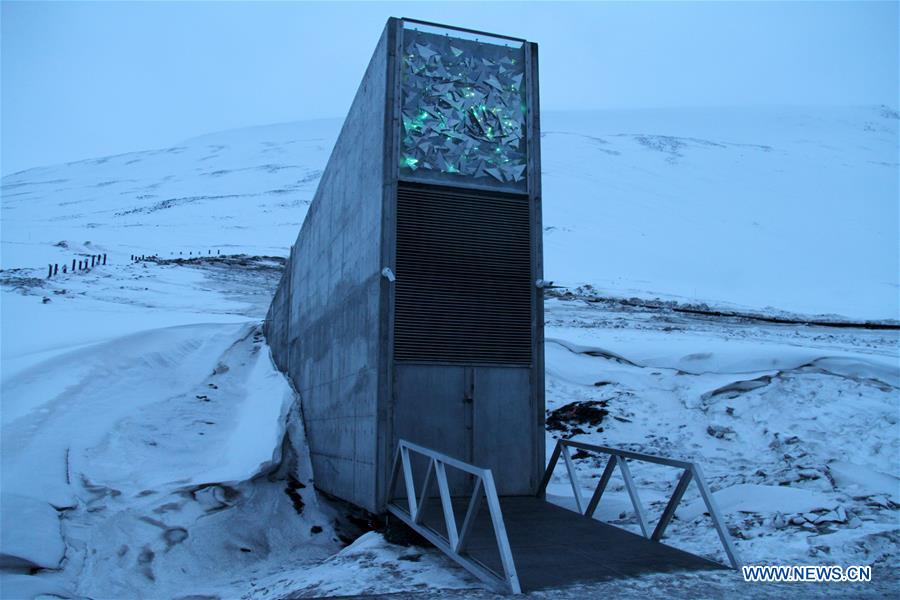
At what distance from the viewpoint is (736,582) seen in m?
4.75

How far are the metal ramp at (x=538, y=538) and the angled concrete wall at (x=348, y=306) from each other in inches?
47.8

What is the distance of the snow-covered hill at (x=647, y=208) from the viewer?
3284cm

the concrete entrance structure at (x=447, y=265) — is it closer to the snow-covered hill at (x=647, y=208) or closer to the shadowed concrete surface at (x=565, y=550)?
the shadowed concrete surface at (x=565, y=550)

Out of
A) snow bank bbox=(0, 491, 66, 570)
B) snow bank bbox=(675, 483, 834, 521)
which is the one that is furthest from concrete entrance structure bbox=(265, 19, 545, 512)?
snow bank bbox=(0, 491, 66, 570)

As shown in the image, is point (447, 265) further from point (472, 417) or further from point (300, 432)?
point (300, 432)

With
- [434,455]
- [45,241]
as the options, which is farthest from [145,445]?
[45,241]

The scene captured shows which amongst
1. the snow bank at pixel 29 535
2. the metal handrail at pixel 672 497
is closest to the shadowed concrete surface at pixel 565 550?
the metal handrail at pixel 672 497

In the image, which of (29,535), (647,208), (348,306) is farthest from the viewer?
(647,208)

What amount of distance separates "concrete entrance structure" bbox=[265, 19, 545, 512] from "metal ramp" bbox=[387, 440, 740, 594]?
75 centimetres

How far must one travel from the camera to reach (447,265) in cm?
774

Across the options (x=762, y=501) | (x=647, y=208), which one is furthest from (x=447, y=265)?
(x=647, y=208)

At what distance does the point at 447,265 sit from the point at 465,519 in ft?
10.7

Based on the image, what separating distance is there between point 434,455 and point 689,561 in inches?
81.2

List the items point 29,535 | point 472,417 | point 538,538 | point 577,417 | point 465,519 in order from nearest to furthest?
point 465,519 < point 538,538 < point 29,535 < point 472,417 < point 577,417
